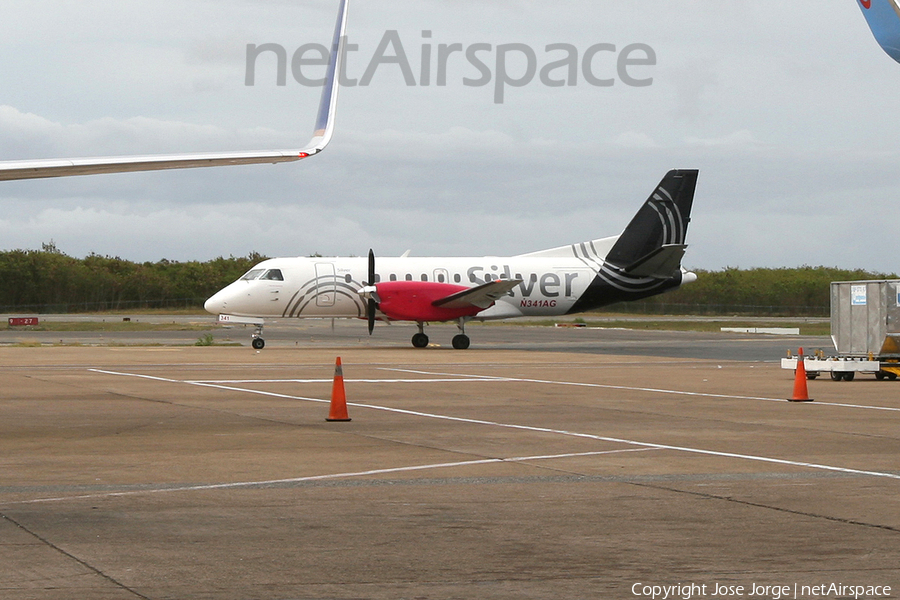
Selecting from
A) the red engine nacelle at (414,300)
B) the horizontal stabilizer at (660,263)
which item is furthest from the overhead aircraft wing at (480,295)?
the horizontal stabilizer at (660,263)

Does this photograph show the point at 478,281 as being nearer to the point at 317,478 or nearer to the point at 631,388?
the point at 631,388

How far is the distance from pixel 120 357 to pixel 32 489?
21.1 m

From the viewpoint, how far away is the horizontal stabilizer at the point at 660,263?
34.7m

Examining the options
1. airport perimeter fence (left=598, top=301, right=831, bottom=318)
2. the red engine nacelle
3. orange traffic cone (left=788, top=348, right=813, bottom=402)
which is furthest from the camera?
airport perimeter fence (left=598, top=301, right=831, bottom=318)

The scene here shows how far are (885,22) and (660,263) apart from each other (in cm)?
2012

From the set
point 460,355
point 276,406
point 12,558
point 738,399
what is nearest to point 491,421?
point 276,406

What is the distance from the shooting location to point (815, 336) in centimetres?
4753

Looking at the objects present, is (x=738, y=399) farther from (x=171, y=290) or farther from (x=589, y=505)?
(x=171, y=290)

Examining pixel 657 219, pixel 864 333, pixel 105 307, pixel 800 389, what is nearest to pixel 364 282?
pixel 657 219

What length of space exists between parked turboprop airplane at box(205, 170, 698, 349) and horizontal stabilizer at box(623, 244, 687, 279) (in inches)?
1.3

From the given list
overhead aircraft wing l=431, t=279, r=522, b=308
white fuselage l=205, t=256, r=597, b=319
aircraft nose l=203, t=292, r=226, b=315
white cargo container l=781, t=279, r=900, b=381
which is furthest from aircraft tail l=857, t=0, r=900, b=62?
aircraft nose l=203, t=292, r=226, b=315

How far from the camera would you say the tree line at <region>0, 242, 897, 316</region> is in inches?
2977

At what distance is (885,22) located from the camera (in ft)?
50.5

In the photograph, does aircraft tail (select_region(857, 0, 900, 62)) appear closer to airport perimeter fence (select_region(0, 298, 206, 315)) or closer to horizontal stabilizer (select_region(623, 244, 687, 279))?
horizontal stabilizer (select_region(623, 244, 687, 279))
